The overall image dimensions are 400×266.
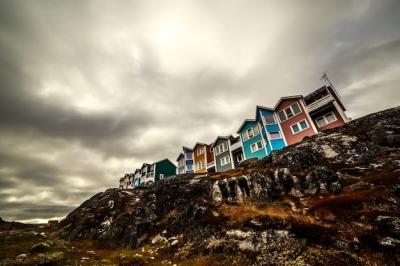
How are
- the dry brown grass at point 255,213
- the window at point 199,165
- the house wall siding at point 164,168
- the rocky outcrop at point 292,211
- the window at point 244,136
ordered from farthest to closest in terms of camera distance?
the house wall siding at point 164,168, the window at point 199,165, the window at point 244,136, the dry brown grass at point 255,213, the rocky outcrop at point 292,211

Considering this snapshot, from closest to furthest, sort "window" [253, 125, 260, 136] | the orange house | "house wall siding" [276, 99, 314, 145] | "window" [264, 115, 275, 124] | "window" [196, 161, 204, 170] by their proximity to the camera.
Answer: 1. "house wall siding" [276, 99, 314, 145]
2. "window" [264, 115, 275, 124]
3. "window" [253, 125, 260, 136]
4. the orange house
5. "window" [196, 161, 204, 170]

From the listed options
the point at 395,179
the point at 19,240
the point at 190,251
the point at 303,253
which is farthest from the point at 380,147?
the point at 19,240

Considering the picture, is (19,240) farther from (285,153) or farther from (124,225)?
(285,153)

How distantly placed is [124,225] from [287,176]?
2784 centimetres

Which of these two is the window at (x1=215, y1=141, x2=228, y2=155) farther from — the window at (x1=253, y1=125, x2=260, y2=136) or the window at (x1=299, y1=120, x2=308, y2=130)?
the window at (x1=299, y1=120, x2=308, y2=130)

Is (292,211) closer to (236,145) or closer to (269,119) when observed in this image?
(269,119)

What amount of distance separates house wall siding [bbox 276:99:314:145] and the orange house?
25.9 meters

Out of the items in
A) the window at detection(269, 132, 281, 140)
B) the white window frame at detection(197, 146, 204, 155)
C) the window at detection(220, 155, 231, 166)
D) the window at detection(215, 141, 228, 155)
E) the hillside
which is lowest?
the hillside

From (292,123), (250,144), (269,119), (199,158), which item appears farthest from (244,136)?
(199,158)

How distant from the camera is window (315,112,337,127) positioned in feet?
132

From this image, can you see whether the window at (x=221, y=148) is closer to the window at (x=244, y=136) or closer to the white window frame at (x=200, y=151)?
the window at (x=244, y=136)

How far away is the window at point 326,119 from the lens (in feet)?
132

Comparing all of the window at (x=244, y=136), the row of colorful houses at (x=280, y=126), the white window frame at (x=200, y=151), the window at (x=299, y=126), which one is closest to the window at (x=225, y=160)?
the row of colorful houses at (x=280, y=126)

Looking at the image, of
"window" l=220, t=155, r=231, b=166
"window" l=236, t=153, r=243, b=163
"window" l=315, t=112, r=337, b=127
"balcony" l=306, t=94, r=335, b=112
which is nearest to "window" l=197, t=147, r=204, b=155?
"window" l=220, t=155, r=231, b=166
